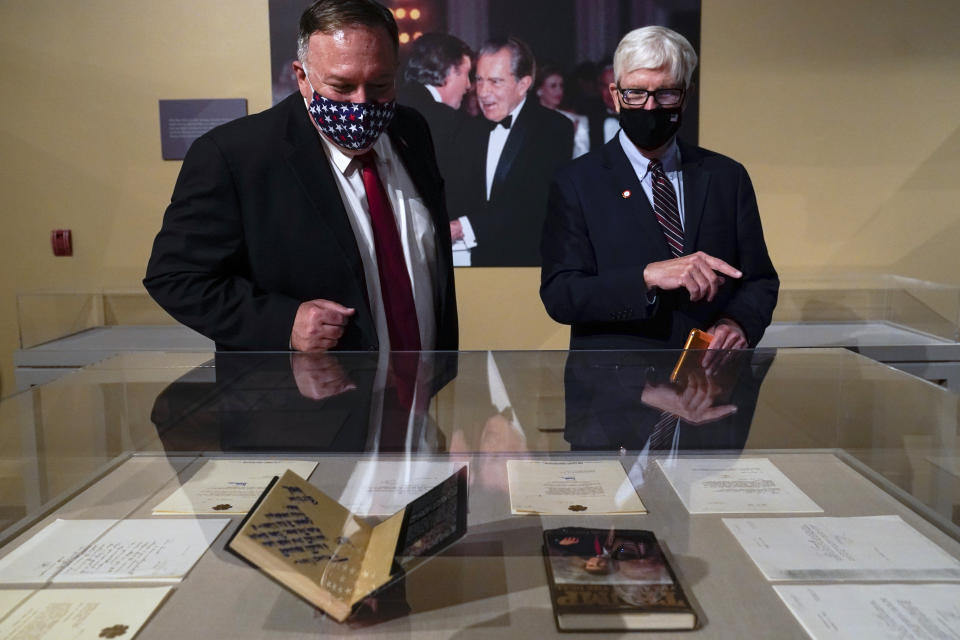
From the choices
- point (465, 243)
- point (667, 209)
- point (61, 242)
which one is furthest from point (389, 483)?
point (61, 242)

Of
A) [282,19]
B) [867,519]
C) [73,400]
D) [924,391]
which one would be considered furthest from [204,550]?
[282,19]

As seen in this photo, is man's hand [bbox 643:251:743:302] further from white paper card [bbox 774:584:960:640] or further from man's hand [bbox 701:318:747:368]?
white paper card [bbox 774:584:960:640]

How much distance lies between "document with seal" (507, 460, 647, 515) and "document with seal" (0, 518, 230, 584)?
0.42 m

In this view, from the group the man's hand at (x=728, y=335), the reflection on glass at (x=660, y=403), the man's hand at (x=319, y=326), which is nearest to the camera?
the reflection on glass at (x=660, y=403)

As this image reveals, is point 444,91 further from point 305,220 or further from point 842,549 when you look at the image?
point 842,549

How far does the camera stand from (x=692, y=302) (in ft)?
6.86

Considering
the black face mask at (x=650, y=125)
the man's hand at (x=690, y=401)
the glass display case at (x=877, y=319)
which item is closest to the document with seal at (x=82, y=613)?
the man's hand at (x=690, y=401)

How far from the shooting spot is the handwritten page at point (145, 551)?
103 centimetres

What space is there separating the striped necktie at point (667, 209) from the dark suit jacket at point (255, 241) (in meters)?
0.75

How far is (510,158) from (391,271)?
2.17 meters

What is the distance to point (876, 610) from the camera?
94cm

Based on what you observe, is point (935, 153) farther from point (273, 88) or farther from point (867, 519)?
point (867, 519)

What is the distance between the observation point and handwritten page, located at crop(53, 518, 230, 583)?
1034 millimetres

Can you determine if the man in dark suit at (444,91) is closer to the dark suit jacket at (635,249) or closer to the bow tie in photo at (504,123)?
the bow tie in photo at (504,123)
